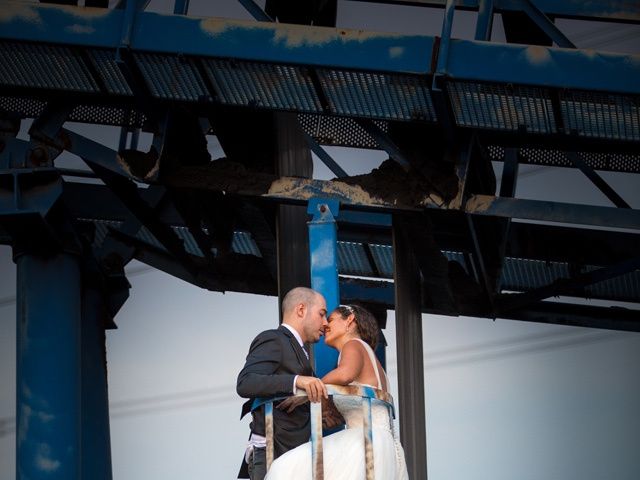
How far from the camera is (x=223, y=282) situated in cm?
1691

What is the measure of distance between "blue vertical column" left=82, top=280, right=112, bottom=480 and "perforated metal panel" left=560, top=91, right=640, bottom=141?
17.1ft

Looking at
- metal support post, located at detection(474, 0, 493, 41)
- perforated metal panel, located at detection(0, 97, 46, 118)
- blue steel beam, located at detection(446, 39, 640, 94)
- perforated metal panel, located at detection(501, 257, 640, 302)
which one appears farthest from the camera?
perforated metal panel, located at detection(501, 257, 640, 302)

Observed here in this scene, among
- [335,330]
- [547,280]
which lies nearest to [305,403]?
[335,330]

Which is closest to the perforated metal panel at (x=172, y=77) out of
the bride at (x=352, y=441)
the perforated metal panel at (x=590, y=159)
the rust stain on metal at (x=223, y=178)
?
the rust stain on metal at (x=223, y=178)

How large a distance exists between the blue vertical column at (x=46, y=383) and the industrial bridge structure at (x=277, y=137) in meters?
0.02

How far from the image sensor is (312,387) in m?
10.5

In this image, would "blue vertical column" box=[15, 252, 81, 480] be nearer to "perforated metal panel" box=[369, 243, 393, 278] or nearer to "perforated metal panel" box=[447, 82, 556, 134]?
"perforated metal panel" box=[447, 82, 556, 134]

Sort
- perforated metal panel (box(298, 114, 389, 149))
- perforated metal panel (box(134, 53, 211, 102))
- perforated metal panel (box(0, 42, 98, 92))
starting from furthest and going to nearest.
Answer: perforated metal panel (box(298, 114, 389, 149)) < perforated metal panel (box(0, 42, 98, 92)) < perforated metal panel (box(134, 53, 211, 102))

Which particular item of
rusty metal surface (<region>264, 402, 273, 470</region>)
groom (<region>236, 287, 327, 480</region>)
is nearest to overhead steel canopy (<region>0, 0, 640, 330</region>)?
groom (<region>236, 287, 327, 480</region>)

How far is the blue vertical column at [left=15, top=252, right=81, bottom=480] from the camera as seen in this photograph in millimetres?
13188

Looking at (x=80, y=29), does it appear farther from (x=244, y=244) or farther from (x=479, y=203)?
(x=244, y=244)

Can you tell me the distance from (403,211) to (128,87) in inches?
96.7

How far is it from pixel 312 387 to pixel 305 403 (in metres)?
0.52

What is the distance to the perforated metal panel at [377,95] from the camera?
12547 mm
